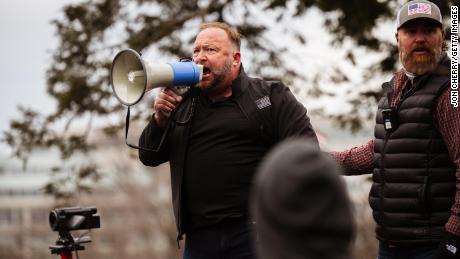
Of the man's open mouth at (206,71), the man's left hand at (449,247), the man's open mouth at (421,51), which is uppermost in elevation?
the man's open mouth at (206,71)

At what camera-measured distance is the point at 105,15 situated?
12812 millimetres

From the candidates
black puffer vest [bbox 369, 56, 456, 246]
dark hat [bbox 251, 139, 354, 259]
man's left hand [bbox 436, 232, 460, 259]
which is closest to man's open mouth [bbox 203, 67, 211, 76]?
black puffer vest [bbox 369, 56, 456, 246]

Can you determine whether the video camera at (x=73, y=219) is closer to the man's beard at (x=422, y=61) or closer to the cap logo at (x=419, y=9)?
the man's beard at (x=422, y=61)

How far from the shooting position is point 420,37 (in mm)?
3990

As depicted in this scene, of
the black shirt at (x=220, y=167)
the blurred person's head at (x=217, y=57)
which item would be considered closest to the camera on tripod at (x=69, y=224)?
the black shirt at (x=220, y=167)

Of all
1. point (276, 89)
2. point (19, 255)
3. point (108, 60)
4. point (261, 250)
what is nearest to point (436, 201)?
point (276, 89)

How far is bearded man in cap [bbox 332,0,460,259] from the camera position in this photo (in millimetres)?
3830

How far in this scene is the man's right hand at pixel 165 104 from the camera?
4.24 m

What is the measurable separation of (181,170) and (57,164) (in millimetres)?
8377

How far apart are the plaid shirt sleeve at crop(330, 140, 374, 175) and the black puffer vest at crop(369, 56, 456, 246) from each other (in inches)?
14.0

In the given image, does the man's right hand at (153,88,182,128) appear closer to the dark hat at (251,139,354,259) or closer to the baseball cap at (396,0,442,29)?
the baseball cap at (396,0,442,29)

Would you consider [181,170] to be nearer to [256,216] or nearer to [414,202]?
[414,202]

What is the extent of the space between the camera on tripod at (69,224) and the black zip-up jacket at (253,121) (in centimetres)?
61

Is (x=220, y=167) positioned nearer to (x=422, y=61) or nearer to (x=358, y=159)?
(x=358, y=159)
